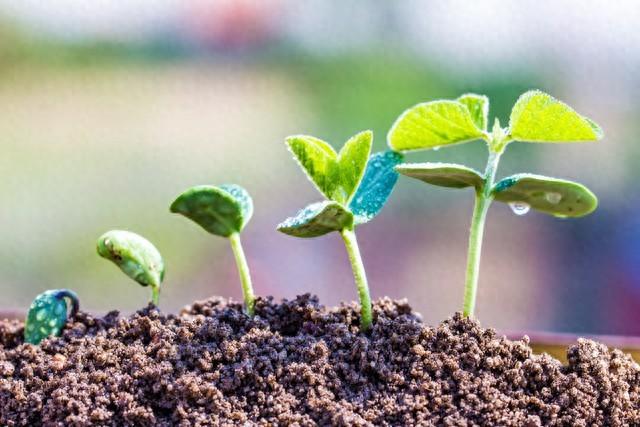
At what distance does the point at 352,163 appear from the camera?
787mm

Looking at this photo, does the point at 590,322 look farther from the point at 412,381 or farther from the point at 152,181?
the point at 412,381

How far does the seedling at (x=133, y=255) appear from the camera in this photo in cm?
85

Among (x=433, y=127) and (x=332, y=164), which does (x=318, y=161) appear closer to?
(x=332, y=164)

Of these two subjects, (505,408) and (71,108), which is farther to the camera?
(71,108)

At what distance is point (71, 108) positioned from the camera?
3596 millimetres

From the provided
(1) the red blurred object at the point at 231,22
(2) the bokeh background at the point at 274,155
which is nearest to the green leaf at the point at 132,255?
(2) the bokeh background at the point at 274,155

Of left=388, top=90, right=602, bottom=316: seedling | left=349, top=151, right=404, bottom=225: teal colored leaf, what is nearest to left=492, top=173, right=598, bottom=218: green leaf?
left=388, top=90, right=602, bottom=316: seedling

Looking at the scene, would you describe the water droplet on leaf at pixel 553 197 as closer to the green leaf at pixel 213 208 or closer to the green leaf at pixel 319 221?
the green leaf at pixel 319 221

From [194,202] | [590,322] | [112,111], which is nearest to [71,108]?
[112,111]

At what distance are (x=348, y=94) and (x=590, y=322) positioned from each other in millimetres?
1601

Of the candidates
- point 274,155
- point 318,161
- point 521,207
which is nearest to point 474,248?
point 521,207

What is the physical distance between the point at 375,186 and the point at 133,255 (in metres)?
0.25

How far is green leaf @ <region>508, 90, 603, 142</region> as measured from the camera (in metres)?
0.74

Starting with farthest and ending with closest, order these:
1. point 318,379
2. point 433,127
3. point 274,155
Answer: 1. point 274,155
2. point 433,127
3. point 318,379
